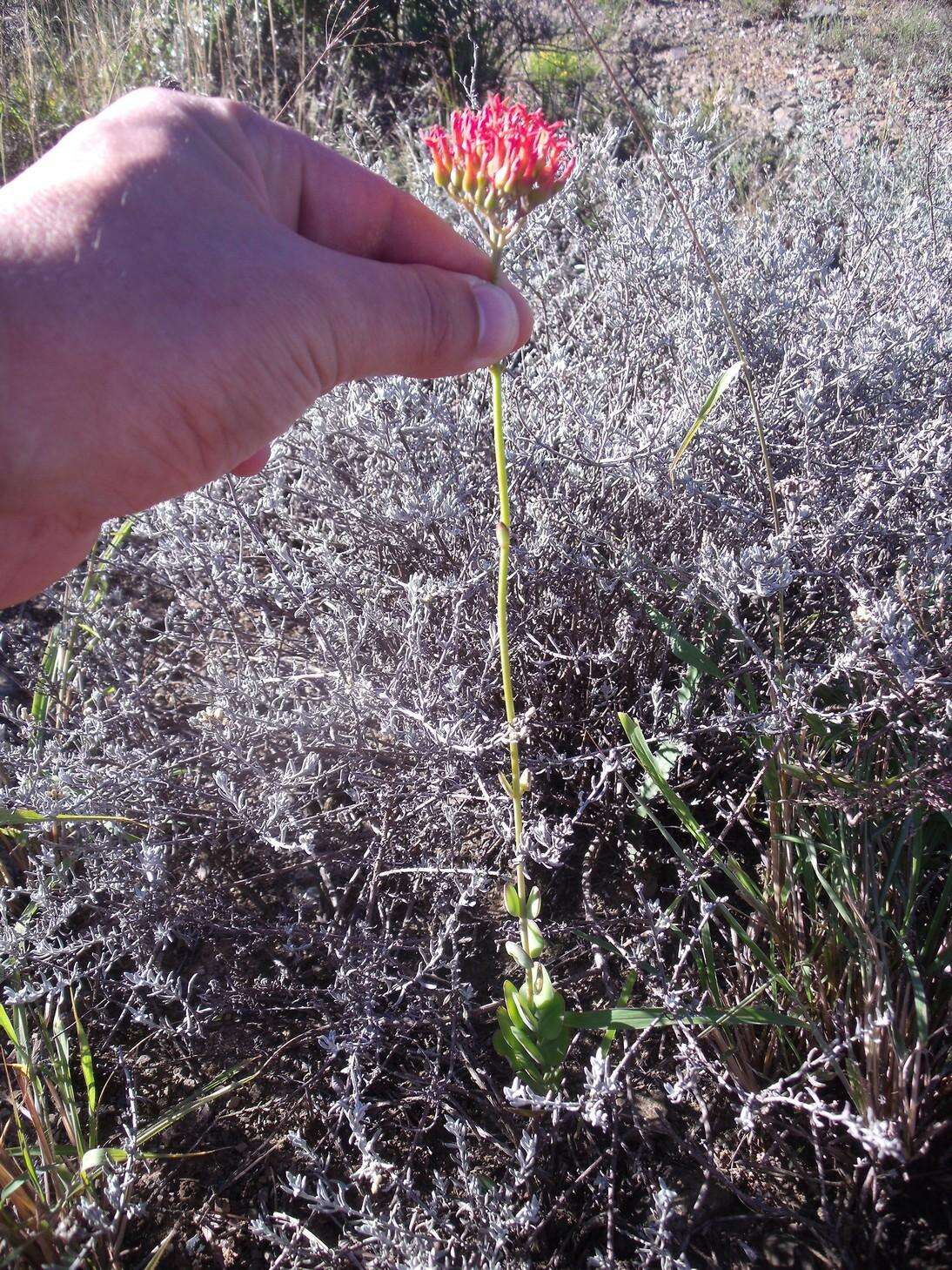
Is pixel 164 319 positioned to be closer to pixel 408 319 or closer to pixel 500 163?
pixel 408 319

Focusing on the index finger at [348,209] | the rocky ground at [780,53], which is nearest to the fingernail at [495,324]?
the index finger at [348,209]

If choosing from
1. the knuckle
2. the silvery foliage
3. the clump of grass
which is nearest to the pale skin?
the knuckle

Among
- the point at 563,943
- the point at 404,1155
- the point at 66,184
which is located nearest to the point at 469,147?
the point at 66,184

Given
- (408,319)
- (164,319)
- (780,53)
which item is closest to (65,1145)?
(164,319)

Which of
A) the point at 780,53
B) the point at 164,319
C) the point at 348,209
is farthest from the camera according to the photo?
the point at 780,53

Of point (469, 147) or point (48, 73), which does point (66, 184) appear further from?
point (48, 73)

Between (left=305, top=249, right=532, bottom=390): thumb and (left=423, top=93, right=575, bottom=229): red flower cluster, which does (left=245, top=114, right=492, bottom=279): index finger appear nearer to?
(left=305, top=249, right=532, bottom=390): thumb
